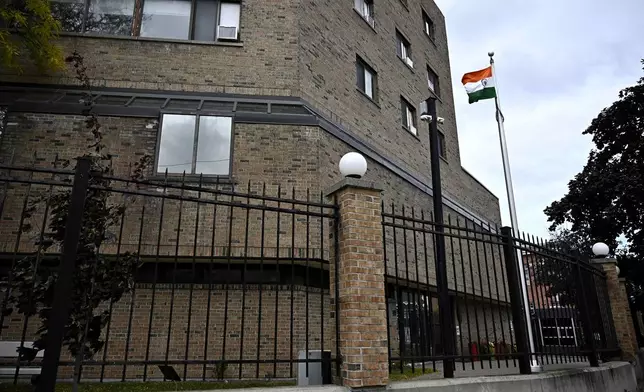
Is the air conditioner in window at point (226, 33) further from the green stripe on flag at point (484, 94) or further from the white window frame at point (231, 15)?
the green stripe on flag at point (484, 94)

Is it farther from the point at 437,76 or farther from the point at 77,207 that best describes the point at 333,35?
the point at 77,207

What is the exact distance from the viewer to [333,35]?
1282 cm

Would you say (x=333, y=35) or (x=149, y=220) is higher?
(x=333, y=35)

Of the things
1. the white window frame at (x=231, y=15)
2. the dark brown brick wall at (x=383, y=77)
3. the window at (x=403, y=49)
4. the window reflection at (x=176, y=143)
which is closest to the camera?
the window reflection at (x=176, y=143)

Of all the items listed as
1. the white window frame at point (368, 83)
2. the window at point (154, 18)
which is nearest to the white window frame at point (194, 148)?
the window at point (154, 18)

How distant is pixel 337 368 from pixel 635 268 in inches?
723

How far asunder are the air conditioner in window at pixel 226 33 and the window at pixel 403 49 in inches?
307

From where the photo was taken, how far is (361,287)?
4344 millimetres

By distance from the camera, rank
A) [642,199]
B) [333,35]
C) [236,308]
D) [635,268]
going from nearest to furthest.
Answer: [236,308], [333,35], [642,199], [635,268]

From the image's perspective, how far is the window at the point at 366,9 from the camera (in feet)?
49.1

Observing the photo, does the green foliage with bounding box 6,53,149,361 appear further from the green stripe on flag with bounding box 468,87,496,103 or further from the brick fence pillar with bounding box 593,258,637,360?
the brick fence pillar with bounding box 593,258,637,360

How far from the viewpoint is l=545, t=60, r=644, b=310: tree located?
1698 cm

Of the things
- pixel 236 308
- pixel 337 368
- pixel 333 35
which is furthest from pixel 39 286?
pixel 333 35

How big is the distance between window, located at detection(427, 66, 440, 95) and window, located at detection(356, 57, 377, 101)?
5459 mm
